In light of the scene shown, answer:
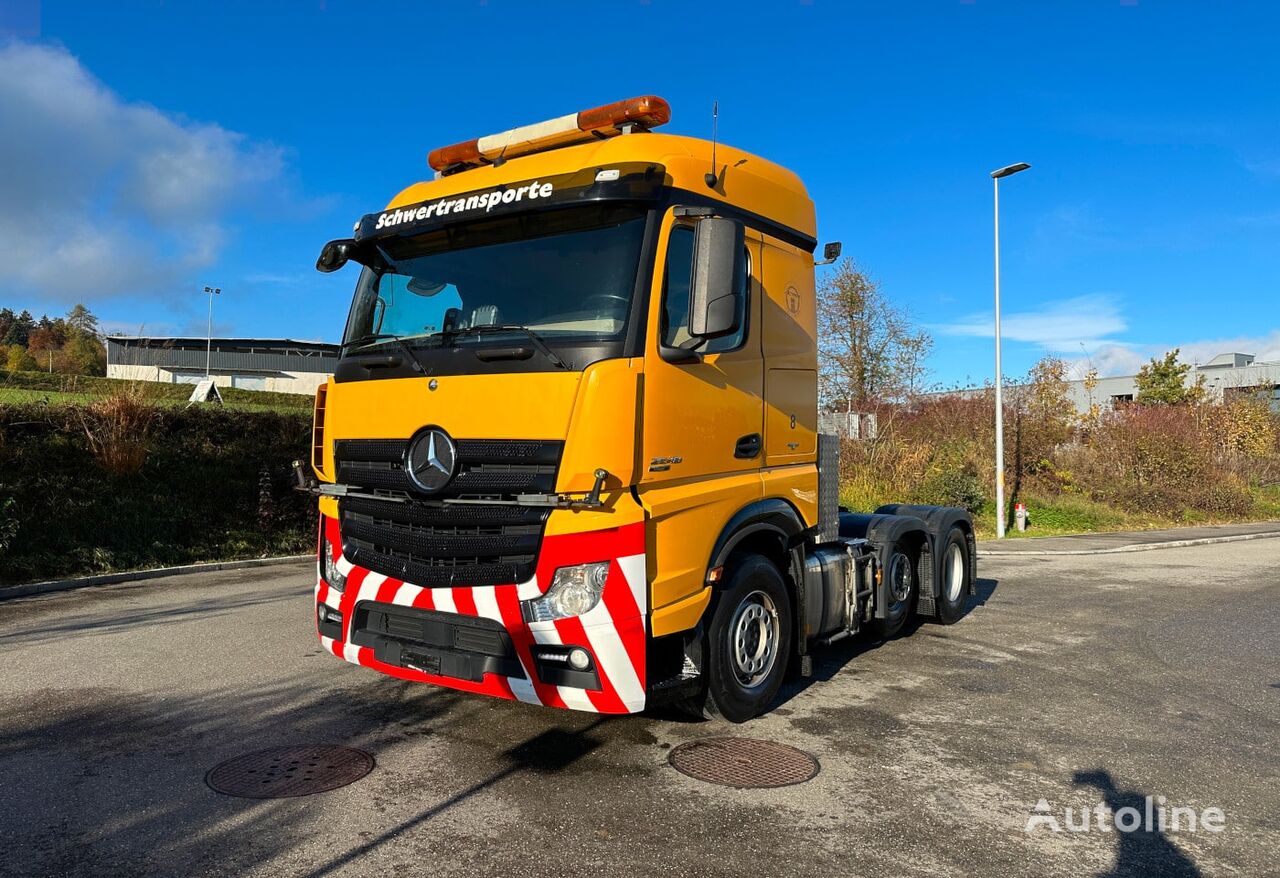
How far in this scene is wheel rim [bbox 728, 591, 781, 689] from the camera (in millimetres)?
4719

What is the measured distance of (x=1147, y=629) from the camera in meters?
7.92

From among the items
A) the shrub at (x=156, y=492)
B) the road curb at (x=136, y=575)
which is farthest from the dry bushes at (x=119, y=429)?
the road curb at (x=136, y=575)

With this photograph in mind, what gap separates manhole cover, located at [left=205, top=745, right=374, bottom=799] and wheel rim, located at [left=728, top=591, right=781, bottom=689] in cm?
206

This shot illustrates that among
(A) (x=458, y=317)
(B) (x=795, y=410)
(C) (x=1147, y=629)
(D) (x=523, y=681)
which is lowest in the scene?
(C) (x=1147, y=629)

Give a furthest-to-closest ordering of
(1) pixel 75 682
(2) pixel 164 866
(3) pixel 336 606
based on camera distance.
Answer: (1) pixel 75 682 → (3) pixel 336 606 → (2) pixel 164 866

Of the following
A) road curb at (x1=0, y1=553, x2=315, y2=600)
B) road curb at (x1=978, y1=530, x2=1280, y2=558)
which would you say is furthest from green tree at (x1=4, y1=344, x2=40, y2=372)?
road curb at (x1=978, y1=530, x2=1280, y2=558)

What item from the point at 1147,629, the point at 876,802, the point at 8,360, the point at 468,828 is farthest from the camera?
the point at 8,360

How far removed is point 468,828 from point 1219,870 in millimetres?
3038

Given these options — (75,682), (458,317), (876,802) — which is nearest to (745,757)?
(876,802)

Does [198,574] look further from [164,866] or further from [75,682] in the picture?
[164,866]

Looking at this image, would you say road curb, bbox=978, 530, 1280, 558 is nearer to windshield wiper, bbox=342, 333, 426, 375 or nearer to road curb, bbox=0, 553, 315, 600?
road curb, bbox=0, 553, 315, 600

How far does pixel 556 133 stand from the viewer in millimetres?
5082

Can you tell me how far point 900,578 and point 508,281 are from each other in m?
4.47

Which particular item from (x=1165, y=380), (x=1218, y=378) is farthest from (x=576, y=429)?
(x=1218, y=378)
